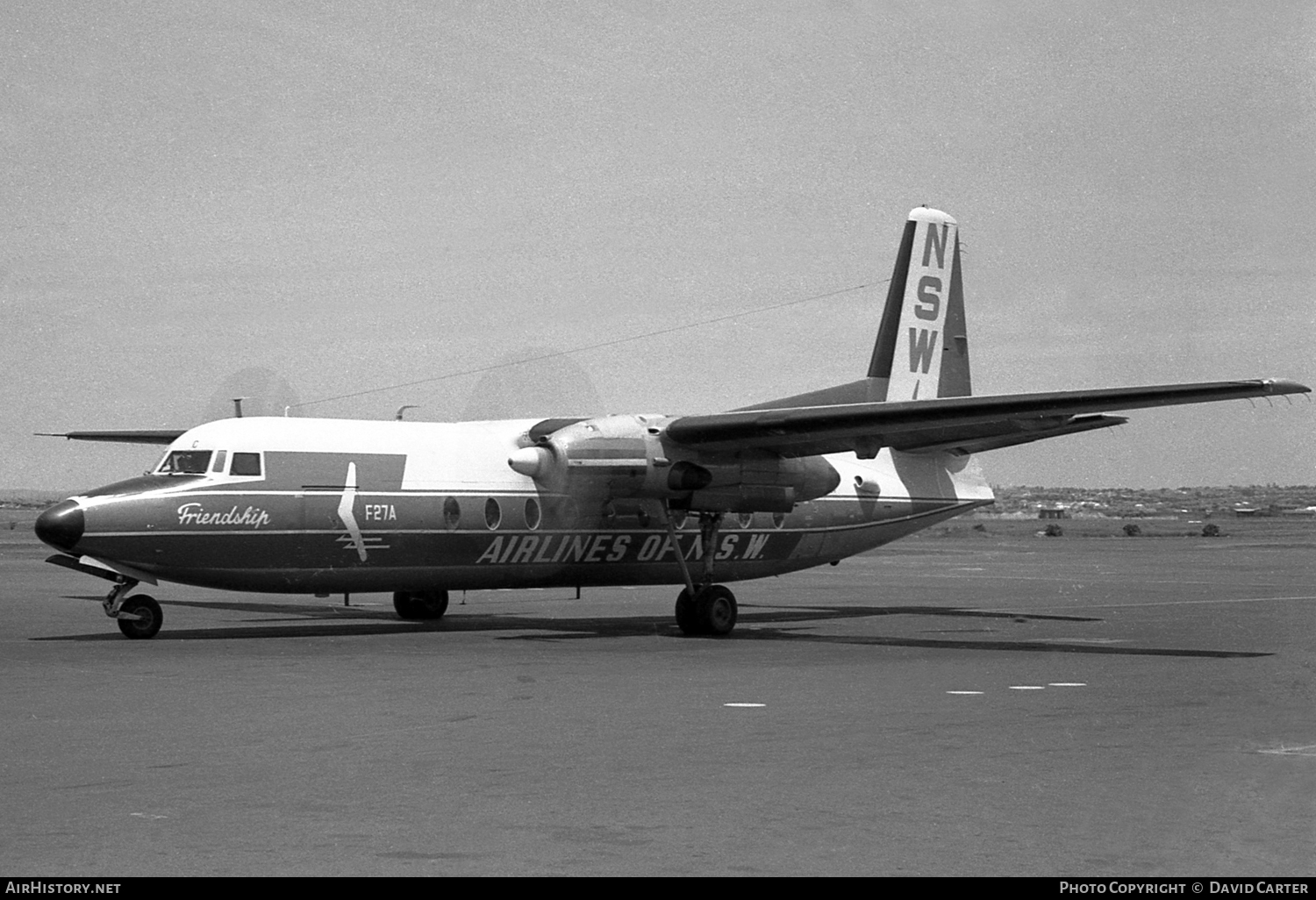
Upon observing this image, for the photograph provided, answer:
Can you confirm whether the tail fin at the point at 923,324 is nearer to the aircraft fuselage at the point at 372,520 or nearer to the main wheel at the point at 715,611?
the aircraft fuselage at the point at 372,520

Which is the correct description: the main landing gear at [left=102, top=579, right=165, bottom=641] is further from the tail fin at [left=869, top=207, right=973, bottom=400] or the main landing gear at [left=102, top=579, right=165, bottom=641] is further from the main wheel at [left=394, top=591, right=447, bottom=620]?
the tail fin at [left=869, top=207, right=973, bottom=400]

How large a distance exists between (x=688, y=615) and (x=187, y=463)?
23.4 ft

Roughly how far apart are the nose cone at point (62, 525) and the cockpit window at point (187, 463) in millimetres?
1515

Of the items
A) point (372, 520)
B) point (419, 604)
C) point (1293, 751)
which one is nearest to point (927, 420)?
point (372, 520)

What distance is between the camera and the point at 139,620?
64.3 ft

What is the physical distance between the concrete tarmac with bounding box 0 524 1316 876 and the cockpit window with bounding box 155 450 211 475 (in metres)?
2.18

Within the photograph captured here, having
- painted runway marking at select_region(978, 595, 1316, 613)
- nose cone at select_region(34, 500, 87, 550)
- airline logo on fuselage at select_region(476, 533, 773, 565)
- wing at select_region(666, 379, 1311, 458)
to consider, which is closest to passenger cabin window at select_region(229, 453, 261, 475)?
nose cone at select_region(34, 500, 87, 550)

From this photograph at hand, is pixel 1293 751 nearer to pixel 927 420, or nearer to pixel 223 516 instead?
pixel 927 420

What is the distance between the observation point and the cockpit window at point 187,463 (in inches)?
781

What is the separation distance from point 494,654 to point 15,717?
673 cm

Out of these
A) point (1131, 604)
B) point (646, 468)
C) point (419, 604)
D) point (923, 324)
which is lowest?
point (1131, 604)

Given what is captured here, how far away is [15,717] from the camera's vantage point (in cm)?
1187

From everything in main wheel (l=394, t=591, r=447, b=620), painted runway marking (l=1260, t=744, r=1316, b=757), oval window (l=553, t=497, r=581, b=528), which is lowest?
painted runway marking (l=1260, t=744, r=1316, b=757)

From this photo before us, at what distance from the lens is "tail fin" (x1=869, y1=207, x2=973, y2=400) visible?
2766 centimetres
